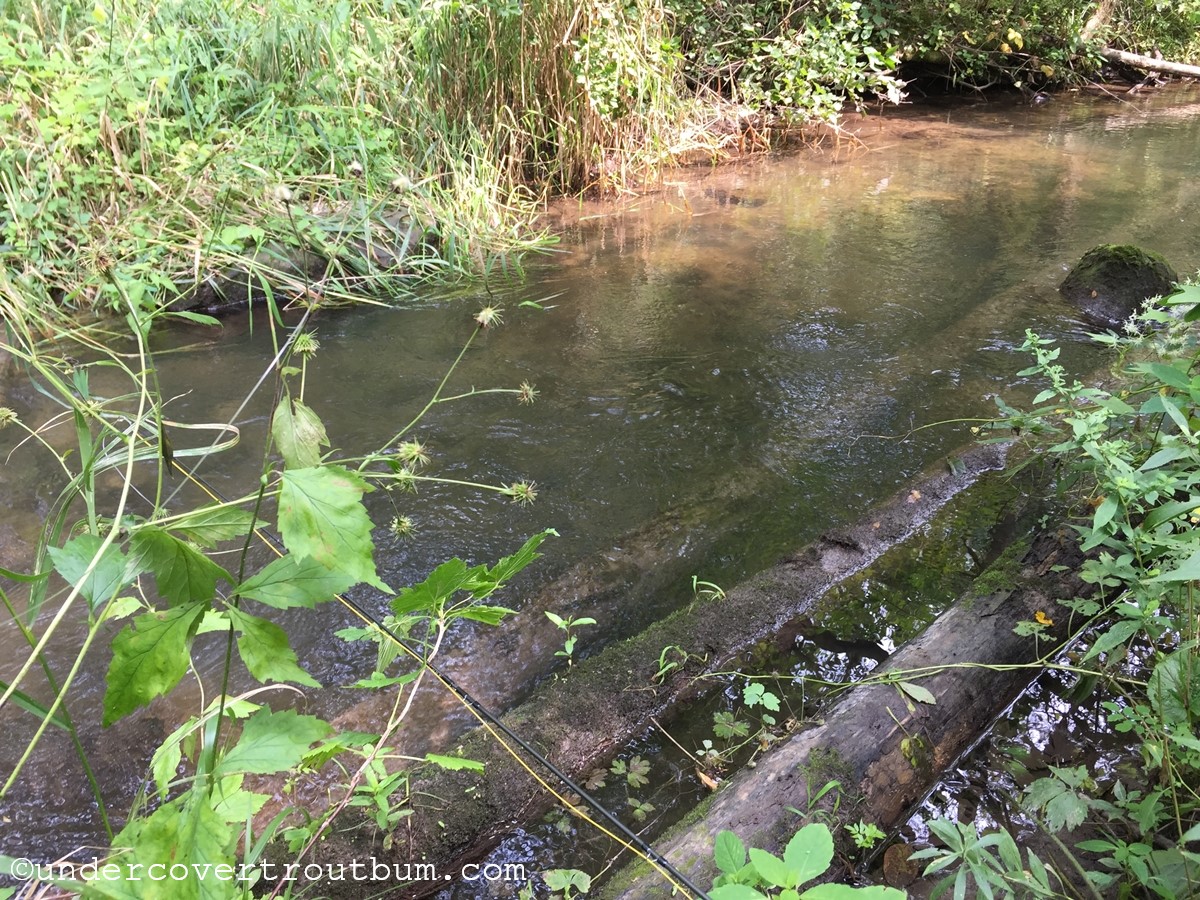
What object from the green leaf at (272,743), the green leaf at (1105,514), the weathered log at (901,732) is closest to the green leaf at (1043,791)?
the weathered log at (901,732)

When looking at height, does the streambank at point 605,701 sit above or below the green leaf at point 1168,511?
below

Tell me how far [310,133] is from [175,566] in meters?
4.54

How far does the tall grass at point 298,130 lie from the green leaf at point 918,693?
3.11 metres

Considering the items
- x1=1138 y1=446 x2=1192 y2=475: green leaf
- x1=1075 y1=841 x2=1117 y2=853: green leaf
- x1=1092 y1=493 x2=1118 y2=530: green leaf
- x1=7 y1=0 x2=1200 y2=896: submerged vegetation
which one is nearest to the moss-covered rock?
x1=7 y1=0 x2=1200 y2=896: submerged vegetation

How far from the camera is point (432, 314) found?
13.6 feet

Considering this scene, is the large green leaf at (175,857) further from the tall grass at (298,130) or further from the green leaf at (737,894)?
the tall grass at (298,130)

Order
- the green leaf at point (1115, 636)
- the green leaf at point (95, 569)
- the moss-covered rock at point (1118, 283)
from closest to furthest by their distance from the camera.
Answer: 1. the green leaf at point (95, 569)
2. the green leaf at point (1115, 636)
3. the moss-covered rock at point (1118, 283)

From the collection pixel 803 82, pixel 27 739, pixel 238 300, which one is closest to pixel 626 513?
pixel 27 739

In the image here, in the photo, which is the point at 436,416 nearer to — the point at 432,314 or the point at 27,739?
the point at 432,314

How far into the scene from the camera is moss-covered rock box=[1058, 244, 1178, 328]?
159 inches

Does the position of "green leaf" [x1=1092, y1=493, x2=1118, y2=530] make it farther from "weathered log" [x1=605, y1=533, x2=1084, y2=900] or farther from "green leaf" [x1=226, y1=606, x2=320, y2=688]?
"green leaf" [x1=226, y1=606, x2=320, y2=688]

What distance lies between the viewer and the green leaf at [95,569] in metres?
0.93

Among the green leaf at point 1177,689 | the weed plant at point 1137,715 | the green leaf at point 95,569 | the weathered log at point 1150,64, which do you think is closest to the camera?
the green leaf at point 95,569

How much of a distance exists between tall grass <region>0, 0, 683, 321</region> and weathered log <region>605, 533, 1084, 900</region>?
3072 mm
